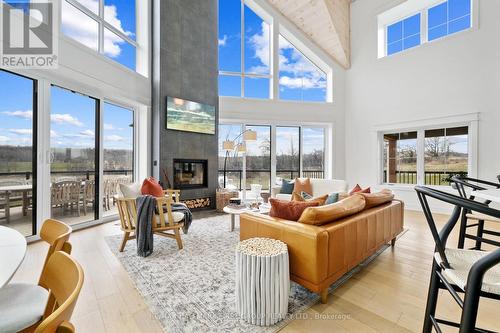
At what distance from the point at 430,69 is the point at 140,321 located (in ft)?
22.3

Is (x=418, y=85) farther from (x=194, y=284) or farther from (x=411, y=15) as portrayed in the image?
(x=194, y=284)

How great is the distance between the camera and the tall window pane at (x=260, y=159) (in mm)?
6312

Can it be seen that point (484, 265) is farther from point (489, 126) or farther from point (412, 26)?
point (412, 26)

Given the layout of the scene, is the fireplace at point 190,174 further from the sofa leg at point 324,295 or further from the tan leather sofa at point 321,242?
the sofa leg at point 324,295

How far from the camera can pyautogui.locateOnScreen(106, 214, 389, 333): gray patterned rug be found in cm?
160

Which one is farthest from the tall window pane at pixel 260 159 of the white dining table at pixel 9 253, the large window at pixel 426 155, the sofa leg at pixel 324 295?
the white dining table at pixel 9 253

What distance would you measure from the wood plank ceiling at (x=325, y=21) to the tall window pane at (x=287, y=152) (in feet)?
7.85

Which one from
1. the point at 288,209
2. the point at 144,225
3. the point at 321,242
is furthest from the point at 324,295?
the point at 144,225

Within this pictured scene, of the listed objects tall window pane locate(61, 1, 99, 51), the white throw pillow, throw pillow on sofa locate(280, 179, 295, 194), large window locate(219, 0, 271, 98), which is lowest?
throw pillow on sofa locate(280, 179, 295, 194)

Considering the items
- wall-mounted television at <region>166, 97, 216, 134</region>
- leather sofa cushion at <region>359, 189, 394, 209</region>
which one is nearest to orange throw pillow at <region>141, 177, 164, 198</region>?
wall-mounted television at <region>166, 97, 216, 134</region>

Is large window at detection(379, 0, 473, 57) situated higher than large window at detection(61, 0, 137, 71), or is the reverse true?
large window at detection(379, 0, 473, 57)

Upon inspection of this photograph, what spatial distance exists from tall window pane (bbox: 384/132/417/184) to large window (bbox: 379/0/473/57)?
220 cm

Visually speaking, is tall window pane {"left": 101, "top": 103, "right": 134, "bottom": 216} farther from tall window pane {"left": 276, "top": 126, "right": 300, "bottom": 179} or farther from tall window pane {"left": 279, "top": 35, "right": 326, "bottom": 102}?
tall window pane {"left": 279, "top": 35, "right": 326, "bottom": 102}

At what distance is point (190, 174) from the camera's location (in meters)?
5.20
